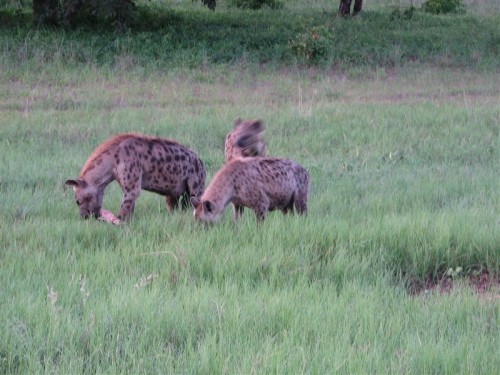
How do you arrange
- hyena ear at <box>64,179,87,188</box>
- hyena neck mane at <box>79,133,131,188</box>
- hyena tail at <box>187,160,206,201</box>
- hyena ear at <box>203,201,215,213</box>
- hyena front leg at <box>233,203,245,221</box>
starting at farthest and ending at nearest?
hyena tail at <box>187,160,206,201</box> → hyena front leg at <box>233,203,245,221</box> → hyena neck mane at <box>79,133,131,188</box> → hyena ear at <box>64,179,87,188</box> → hyena ear at <box>203,201,215,213</box>

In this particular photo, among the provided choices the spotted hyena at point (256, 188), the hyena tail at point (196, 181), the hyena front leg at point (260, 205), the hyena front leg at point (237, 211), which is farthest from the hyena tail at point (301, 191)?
the hyena tail at point (196, 181)

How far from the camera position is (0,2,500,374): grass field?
203 inches

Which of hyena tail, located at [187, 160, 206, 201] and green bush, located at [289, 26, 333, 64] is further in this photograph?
green bush, located at [289, 26, 333, 64]

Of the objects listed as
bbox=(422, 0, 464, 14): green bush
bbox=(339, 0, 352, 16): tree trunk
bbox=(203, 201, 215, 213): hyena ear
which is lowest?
bbox=(203, 201, 215, 213): hyena ear

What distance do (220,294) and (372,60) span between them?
18834 millimetres

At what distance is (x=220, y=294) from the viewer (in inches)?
248

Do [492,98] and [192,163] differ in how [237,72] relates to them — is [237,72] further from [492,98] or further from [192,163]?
[192,163]

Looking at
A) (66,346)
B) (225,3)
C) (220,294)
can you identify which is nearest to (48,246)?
(220,294)

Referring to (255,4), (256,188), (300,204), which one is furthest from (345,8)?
(256,188)

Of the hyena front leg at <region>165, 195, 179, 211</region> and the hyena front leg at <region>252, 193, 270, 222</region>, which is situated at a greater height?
the hyena front leg at <region>252, 193, 270, 222</region>

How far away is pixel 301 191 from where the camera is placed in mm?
9336

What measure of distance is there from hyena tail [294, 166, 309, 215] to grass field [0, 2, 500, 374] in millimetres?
177

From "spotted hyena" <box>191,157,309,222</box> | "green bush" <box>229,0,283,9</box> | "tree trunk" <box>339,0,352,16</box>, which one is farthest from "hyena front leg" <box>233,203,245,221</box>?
"green bush" <box>229,0,283,9</box>

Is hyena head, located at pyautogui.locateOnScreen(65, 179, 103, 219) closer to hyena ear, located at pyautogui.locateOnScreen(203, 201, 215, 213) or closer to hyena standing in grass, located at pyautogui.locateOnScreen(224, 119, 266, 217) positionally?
hyena ear, located at pyautogui.locateOnScreen(203, 201, 215, 213)
